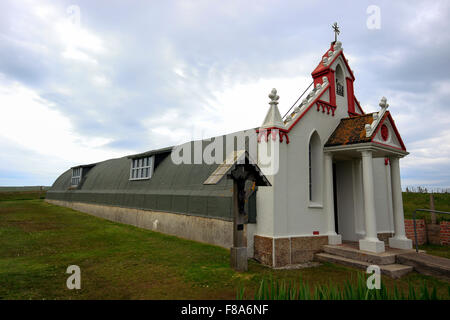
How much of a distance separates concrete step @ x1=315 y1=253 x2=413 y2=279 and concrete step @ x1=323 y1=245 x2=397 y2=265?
5.0 inches

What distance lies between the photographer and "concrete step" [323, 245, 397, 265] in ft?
27.7

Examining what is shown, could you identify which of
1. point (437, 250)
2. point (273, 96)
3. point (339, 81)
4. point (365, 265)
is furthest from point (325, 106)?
point (437, 250)

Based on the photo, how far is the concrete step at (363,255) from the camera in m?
8.44

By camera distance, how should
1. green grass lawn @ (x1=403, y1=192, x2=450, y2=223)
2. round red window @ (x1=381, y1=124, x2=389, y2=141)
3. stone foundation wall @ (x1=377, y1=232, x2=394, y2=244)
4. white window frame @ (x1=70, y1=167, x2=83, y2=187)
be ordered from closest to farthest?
1. round red window @ (x1=381, y1=124, x2=389, y2=141)
2. stone foundation wall @ (x1=377, y1=232, x2=394, y2=244)
3. green grass lawn @ (x1=403, y1=192, x2=450, y2=223)
4. white window frame @ (x1=70, y1=167, x2=83, y2=187)

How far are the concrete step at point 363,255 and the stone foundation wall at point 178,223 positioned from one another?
391 centimetres

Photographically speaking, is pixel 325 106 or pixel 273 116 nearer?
pixel 273 116

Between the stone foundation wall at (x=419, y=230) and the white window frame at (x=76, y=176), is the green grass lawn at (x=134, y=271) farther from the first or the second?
the white window frame at (x=76, y=176)

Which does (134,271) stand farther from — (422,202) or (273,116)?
(422,202)

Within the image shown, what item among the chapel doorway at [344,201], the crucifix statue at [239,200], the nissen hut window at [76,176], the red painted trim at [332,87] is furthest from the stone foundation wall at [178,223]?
the nissen hut window at [76,176]

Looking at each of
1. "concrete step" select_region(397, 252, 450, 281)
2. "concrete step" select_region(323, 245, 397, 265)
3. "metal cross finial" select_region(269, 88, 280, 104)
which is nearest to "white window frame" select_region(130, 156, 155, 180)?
"metal cross finial" select_region(269, 88, 280, 104)

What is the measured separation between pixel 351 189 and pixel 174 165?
1025cm

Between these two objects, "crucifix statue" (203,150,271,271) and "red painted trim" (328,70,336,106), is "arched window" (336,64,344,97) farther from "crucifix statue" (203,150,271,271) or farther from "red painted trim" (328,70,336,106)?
"crucifix statue" (203,150,271,271)

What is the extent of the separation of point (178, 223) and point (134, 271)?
6.11 meters

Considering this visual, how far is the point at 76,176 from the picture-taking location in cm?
3262
